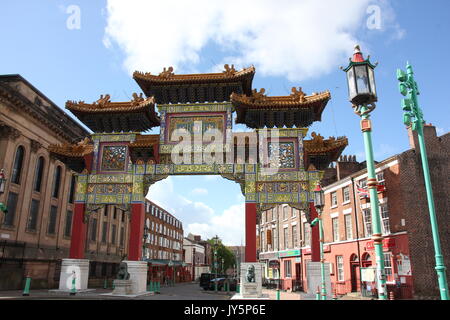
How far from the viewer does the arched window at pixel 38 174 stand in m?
28.9

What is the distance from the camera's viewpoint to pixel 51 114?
3058 cm

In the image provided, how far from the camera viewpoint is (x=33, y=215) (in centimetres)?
2827

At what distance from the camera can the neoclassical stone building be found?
25234 millimetres

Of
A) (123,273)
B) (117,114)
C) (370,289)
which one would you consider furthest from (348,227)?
(117,114)

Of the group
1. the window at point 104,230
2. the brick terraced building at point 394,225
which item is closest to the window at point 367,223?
the brick terraced building at point 394,225

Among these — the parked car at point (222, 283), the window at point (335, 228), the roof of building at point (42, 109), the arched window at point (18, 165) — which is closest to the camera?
the roof of building at point (42, 109)

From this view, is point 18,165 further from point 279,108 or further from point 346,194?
point 346,194

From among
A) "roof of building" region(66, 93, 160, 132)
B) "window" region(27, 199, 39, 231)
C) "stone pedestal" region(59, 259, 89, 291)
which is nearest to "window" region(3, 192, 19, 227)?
"window" region(27, 199, 39, 231)

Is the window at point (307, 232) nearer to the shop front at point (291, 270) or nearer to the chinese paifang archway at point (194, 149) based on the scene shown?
the shop front at point (291, 270)

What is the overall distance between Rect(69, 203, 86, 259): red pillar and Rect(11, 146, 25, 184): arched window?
760 cm

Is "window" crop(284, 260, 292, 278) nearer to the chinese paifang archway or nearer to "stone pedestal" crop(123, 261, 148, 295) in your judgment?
the chinese paifang archway

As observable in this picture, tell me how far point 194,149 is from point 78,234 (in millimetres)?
9307

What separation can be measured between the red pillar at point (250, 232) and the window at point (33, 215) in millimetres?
18162
